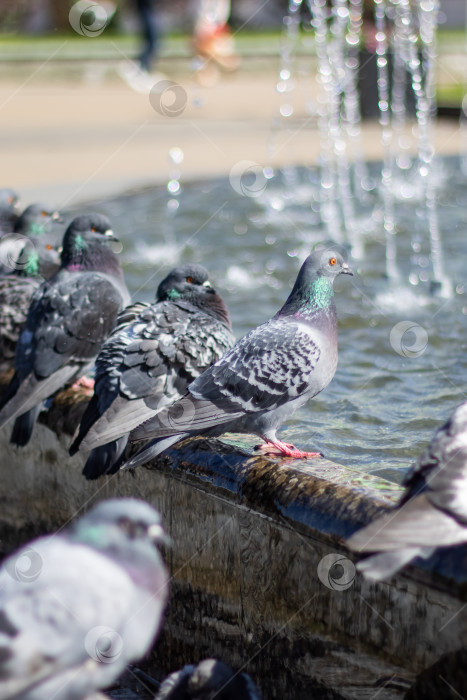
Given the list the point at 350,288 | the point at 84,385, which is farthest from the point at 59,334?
the point at 350,288

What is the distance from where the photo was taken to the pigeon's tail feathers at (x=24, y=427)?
3.91 meters

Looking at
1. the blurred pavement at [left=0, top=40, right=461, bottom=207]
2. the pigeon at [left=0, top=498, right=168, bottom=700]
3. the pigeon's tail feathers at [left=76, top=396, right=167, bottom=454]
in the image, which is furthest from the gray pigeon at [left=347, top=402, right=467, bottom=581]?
the blurred pavement at [left=0, top=40, right=461, bottom=207]

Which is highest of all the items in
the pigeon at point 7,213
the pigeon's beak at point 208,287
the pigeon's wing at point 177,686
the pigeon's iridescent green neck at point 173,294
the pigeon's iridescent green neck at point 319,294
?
the pigeon's iridescent green neck at point 319,294

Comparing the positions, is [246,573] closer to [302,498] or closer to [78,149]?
[302,498]

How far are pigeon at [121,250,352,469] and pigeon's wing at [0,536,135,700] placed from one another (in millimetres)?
944

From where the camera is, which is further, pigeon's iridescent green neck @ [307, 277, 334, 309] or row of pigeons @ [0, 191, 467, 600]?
pigeon's iridescent green neck @ [307, 277, 334, 309]

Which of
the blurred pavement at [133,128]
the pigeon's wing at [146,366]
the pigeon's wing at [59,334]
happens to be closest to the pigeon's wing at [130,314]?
the pigeon's wing at [146,366]

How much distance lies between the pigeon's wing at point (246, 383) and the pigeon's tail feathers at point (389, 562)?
91cm

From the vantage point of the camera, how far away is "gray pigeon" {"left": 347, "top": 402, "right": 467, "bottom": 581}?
2426 millimetres

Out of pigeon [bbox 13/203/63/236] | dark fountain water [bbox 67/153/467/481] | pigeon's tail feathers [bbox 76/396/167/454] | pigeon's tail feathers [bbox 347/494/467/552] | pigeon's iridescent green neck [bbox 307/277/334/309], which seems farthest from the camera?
pigeon [bbox 13/203/63/236]

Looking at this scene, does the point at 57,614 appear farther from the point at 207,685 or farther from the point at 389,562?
the point at 389,562

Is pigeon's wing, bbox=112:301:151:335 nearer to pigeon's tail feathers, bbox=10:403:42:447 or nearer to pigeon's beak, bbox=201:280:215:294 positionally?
pigeon's beak, bbox=201:280:215:294

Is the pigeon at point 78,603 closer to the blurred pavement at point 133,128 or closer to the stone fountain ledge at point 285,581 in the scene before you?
the stone fountain ledge at point 285,581

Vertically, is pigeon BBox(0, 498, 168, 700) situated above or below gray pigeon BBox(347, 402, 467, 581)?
below
